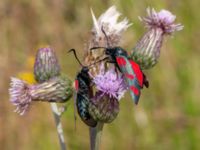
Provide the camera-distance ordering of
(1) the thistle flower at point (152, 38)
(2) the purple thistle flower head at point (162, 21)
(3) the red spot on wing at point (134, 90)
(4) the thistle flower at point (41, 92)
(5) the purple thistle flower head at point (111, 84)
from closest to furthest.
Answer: (3) the red spot on wing at point (134, 90), (5) the purple thistle flower head at point (111, 84), (4) the thistle flower at point (41, 92), (1) the thistle flower at point (152, 38), (2) the purple thistle flower head at point (162, 21)

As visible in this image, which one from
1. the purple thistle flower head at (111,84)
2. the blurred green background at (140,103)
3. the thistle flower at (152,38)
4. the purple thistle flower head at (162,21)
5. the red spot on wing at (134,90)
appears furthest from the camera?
the blurred green background at (140,103)

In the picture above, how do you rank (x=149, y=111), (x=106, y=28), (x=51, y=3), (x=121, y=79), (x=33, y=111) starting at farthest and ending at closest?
1. (x=51, y=3)
2. (x=33, y=111)
3. (x=149, y=111)
4. (x=106, y=28)
5. (x=121, y=79)

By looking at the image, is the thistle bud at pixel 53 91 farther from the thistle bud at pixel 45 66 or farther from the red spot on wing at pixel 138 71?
the red spot on wing at pixel 138 71

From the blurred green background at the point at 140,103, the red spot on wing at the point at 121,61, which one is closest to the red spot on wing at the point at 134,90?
the red spot on wing at the point at 121,61

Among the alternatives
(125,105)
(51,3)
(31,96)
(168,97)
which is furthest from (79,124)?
(31,96)

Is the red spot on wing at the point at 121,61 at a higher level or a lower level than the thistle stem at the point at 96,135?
higher

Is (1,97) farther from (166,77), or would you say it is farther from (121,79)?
(121,79)
